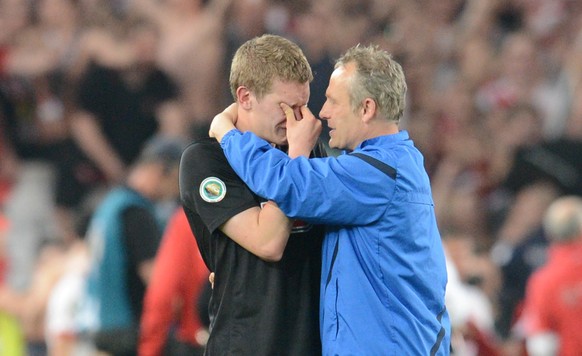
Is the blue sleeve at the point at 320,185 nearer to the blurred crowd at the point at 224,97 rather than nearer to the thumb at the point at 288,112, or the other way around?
the thumb at the point at 288,112

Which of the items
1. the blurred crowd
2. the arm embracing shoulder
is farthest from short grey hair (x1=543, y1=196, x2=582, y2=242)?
the arm embracing shoulder

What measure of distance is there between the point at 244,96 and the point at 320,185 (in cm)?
49

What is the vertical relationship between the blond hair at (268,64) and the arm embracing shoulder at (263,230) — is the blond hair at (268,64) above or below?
above

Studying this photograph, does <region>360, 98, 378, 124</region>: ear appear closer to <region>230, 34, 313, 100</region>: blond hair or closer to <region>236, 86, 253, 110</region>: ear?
<region>230, 34, 313, 100</region>: blond hair

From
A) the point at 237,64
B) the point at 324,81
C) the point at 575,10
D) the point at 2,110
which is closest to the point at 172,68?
the point at 2,110

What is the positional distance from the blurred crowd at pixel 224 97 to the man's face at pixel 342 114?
5.15m

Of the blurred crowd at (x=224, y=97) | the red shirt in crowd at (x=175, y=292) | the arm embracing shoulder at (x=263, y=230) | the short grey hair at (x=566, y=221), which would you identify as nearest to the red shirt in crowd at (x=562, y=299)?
the short grey hair at (x=566, y=221)

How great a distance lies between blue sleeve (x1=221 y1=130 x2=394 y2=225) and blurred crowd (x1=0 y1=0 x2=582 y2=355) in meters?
5.35

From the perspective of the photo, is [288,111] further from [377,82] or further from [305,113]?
[377,82]

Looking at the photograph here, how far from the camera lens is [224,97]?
31.6ft

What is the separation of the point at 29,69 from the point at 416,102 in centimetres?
340

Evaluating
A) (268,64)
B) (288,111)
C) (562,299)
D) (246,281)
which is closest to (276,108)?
(288,111)

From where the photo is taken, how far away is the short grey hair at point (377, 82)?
4.01 meters

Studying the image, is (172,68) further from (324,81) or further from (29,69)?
(324,81)
